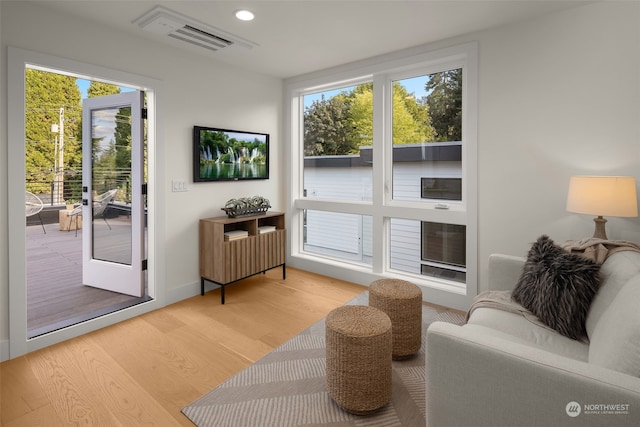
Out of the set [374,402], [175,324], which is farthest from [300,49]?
[374,402]

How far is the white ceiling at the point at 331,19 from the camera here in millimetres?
2463

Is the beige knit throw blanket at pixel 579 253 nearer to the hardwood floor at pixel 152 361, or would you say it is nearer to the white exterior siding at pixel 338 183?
the hardwood floor at pixel 152 361

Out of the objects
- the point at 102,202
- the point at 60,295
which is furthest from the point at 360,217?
the point at 60,295

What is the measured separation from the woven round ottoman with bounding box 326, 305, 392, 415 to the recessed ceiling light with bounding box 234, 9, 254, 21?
2333 millimetres

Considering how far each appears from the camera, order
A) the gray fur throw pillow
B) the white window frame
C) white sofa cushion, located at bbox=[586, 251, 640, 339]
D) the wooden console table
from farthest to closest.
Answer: the wooden console table, the white window frame, the gray fur throw pillow, white sofa cushion, located at bbox=[586, 251, 640, 339]

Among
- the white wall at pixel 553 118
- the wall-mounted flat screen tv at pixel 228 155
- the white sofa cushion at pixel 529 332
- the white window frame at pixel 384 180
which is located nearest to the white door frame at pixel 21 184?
the wall-mounted flat screen tv at pixel 228 155

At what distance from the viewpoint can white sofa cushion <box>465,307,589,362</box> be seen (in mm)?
1628

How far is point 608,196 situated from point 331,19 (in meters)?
2.33

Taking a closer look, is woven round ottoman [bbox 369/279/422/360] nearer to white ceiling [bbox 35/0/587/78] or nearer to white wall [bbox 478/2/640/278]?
white wall [bbox 478/2/640/278]

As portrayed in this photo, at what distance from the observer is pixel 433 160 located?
11.3 ft

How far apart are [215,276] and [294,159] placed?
74.0 inches

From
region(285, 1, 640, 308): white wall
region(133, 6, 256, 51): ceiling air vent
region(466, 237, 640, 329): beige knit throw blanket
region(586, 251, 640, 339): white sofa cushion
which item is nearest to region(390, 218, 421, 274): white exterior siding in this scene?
region(285, 1, 640, 308): white wall

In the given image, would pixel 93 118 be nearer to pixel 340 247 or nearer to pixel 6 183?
pixel 6 183

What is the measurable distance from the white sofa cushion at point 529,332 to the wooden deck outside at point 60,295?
300 cm
